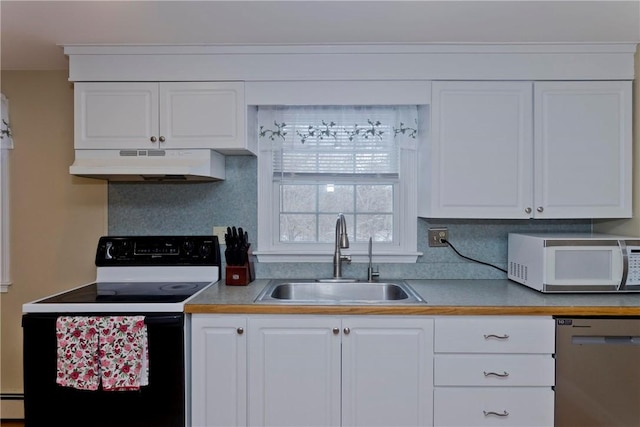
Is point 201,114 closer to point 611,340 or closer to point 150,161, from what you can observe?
point 150,161

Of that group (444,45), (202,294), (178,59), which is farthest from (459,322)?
(178,59)

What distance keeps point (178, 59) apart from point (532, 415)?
2.42 meters

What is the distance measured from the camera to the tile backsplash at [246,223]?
238 centimetres

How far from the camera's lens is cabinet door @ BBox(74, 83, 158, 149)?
2.06m

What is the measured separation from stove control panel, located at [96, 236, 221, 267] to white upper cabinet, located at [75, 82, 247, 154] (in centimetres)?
58

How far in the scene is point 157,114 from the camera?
2.07 m

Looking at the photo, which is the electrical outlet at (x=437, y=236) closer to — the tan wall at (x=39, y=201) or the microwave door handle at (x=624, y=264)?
the microwave door handle at (x=624, y=264)

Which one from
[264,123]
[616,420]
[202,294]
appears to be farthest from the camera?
[264,123]

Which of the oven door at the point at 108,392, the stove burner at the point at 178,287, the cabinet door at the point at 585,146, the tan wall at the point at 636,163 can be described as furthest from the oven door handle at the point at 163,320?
the tan wall at the point at 636,163

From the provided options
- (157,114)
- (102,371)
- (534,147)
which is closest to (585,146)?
(534,147)

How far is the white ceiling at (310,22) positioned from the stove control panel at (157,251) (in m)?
1.09

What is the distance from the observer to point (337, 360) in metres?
1.77

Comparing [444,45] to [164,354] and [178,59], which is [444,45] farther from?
[164,354]

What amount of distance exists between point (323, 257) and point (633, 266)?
158 centimetres
